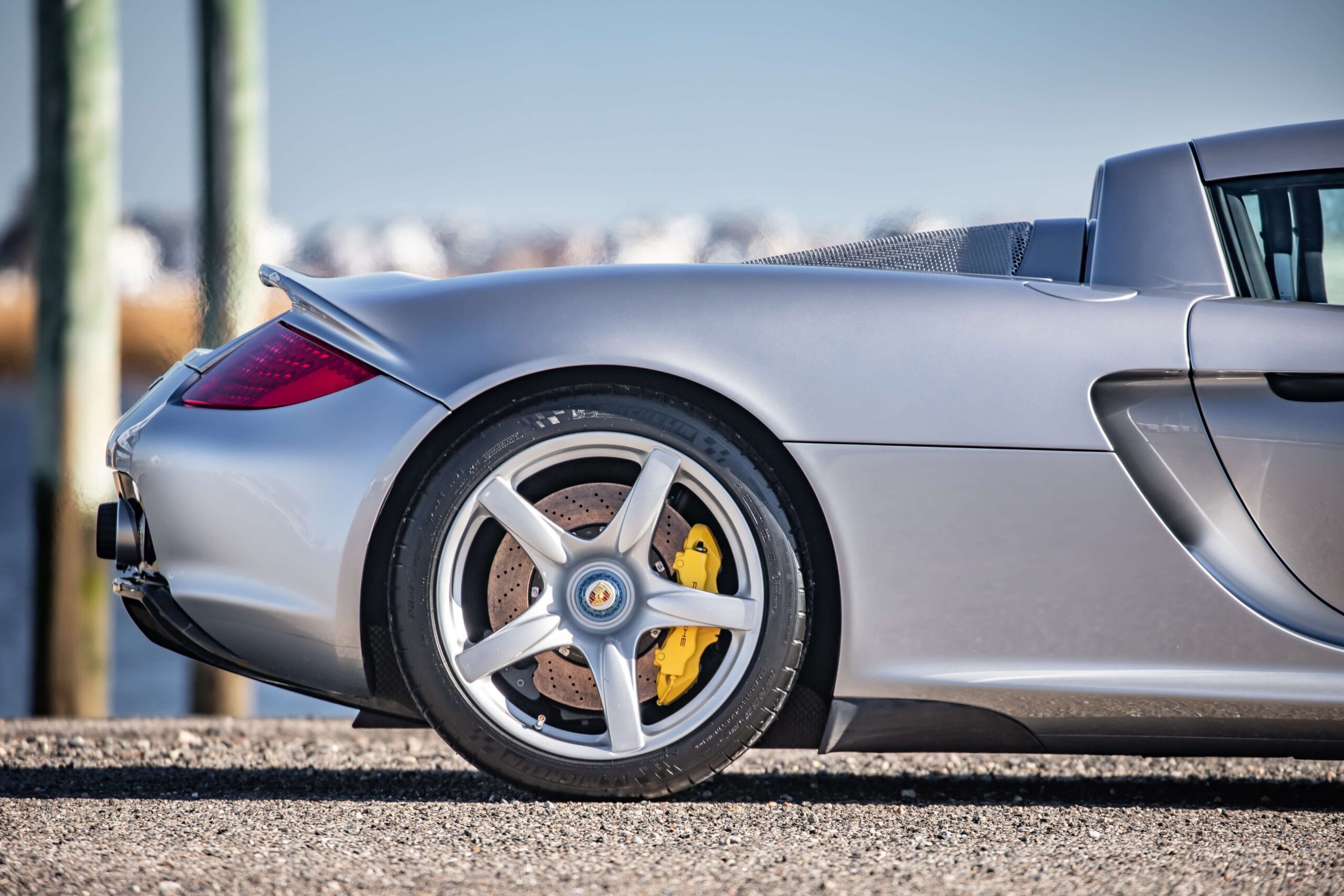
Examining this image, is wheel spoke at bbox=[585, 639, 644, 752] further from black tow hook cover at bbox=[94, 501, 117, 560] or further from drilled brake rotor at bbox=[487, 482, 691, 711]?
black tow hook cover at bbox=[94, 501, 117, 560]

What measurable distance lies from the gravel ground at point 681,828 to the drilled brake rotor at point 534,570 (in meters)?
0.21

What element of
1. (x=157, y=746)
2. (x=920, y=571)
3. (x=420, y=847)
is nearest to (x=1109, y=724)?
(x=920, y=571)

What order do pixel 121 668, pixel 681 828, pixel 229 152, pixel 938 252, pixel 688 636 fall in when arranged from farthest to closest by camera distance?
pixel 121 668, pixel 229 152, pixel 938 252, pixel 688 636, pixel 681 828

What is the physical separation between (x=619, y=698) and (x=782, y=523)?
432 mm

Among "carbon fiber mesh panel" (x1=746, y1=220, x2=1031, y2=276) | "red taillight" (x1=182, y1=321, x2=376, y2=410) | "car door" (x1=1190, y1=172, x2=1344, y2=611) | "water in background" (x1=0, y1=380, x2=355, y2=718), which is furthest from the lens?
"water in background" (x1=0, y1=380, x2=355, y2=718)

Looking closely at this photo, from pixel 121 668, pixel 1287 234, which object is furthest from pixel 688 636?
pixel 121 668

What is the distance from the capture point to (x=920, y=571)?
7.32ft

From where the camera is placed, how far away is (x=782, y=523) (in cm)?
226

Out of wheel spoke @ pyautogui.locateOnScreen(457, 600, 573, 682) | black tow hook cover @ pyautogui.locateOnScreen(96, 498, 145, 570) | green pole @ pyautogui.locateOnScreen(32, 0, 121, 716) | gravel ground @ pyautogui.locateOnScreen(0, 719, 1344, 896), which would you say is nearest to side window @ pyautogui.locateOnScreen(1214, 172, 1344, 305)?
gravel ground @ pyautogui.locateOnScreen(0, 719, 1344, 896)

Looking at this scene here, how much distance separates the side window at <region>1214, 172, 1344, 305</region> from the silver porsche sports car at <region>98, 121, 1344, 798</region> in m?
0.08

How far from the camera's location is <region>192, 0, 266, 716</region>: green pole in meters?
6.40

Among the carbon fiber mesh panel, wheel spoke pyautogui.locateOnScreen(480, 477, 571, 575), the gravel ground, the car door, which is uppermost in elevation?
the carbon fiber mesh panel

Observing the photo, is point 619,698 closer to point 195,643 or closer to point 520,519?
point 520,519

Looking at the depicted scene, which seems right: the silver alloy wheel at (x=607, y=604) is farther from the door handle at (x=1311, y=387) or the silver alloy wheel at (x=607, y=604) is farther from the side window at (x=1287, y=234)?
the side window at (x=1287, y=234)
